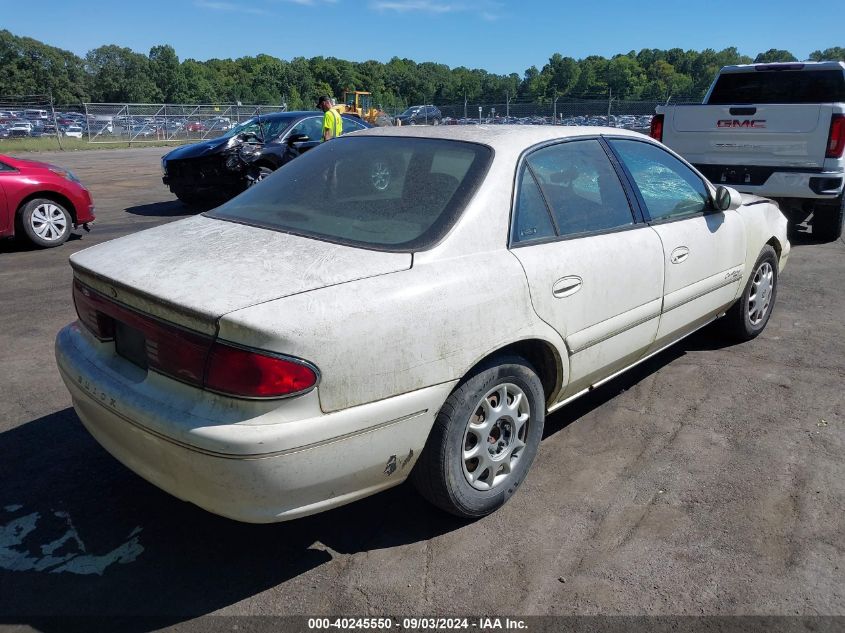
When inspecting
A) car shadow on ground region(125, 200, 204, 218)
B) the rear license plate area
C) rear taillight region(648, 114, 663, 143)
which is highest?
rear taillight region(648, 114, 663, 143)

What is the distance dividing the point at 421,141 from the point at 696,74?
4057 inches

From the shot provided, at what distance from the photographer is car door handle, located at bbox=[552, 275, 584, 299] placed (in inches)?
120

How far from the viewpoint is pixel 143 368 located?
2580 mm

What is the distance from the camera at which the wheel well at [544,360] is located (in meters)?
3.01

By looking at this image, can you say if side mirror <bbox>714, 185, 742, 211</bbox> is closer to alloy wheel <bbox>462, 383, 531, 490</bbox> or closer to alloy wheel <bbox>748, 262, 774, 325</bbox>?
alloy wheel <bbox>748, 262, 774, 325</bbox>

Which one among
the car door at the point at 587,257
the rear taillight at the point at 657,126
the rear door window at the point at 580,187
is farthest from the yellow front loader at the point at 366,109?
the car door at the point at 587,257

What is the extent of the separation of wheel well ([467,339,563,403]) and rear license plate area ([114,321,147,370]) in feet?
4.73

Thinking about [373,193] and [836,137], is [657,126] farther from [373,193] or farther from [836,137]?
[373,193]

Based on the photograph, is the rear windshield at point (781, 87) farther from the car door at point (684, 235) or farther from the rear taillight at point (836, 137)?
the car door at point (684, 235)

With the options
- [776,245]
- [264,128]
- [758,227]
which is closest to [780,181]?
[776,245]

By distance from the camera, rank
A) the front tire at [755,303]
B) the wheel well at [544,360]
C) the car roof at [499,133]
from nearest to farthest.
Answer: the wheel well at [544,360], the car roof at [499,133], the front tire at [755,303]

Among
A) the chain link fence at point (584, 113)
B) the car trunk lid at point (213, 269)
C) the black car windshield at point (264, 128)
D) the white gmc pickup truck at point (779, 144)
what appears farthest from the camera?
the chain link fence at point (584, 113)

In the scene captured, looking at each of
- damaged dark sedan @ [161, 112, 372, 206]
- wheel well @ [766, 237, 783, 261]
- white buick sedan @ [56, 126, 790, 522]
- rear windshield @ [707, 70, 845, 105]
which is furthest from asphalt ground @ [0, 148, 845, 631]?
damaged dark sedan @ [161, 112, 372, 206]

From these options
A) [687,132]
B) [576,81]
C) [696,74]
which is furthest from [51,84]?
[687,132]
